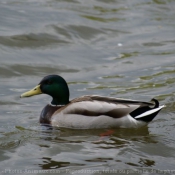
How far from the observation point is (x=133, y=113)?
31.0 feet

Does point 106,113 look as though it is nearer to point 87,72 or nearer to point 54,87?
point 54,87

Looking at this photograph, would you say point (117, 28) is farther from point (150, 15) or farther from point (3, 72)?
point (3, 72)

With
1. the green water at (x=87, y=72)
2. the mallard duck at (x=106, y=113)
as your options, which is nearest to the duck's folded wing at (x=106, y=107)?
the mallard duck at (x=106, y=113)

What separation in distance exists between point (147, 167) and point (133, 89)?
4253mm

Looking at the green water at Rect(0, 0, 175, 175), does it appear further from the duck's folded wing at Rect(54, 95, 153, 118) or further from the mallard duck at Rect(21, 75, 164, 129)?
the duck's folded wing at Rect(54, 95, 153, 118)

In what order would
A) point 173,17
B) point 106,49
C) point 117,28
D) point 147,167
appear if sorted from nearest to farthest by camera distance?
point 147,167
point 106,49
point 117,28
point 173,17

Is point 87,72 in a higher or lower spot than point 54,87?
lower

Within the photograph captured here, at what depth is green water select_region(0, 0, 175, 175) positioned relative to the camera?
7.89 m

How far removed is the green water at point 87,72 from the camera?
789 cm

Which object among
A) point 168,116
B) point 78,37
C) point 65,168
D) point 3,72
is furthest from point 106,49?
point 65,168

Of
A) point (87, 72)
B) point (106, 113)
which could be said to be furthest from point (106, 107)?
point (87, 72)

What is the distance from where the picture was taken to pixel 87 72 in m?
13.0

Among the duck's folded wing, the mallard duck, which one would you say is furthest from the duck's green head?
the duck's folded wing

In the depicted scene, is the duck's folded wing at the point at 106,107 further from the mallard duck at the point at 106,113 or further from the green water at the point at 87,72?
the green water at the point at 87,72
